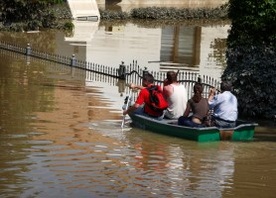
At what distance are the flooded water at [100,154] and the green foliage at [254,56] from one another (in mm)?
971

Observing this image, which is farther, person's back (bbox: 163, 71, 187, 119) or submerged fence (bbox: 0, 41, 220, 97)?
submerged fence (bbox: 0, 41, 220, 97)

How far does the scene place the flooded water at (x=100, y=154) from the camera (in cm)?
1309

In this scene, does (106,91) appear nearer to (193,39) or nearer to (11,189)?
(11,189)

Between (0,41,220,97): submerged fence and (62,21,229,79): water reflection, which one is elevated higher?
(62,21,229,79): water reflection

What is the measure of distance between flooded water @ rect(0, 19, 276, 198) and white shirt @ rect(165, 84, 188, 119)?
0.85m

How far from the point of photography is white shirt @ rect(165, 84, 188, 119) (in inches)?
714

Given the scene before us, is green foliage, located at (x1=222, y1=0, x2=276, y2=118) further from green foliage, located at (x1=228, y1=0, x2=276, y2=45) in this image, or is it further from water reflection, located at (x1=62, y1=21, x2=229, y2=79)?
water reflection, located at (x1=62, y1=21, x2=229, y2=79)

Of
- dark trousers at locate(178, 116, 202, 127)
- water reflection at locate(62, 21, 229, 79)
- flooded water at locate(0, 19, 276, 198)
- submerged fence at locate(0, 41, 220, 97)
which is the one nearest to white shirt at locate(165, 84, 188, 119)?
dark trousers at locate(178, 116, 202, 127)

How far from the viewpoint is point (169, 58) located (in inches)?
1511

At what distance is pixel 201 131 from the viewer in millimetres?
16875

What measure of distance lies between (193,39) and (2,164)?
36.1 meters

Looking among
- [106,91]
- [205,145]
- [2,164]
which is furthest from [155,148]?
[106,91]

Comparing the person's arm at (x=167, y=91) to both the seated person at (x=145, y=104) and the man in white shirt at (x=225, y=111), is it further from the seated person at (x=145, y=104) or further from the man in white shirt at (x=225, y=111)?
the man in white shirt at (x=225, y=111)

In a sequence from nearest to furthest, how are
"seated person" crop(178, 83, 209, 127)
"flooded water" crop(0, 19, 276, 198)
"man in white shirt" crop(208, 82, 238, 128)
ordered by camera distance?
"flooded water" crop(0, 19, 276, 198)
"seated person" crop(178, 83, 209, 127)
"man in white shirt" crop(208, 82, 238, 128)
